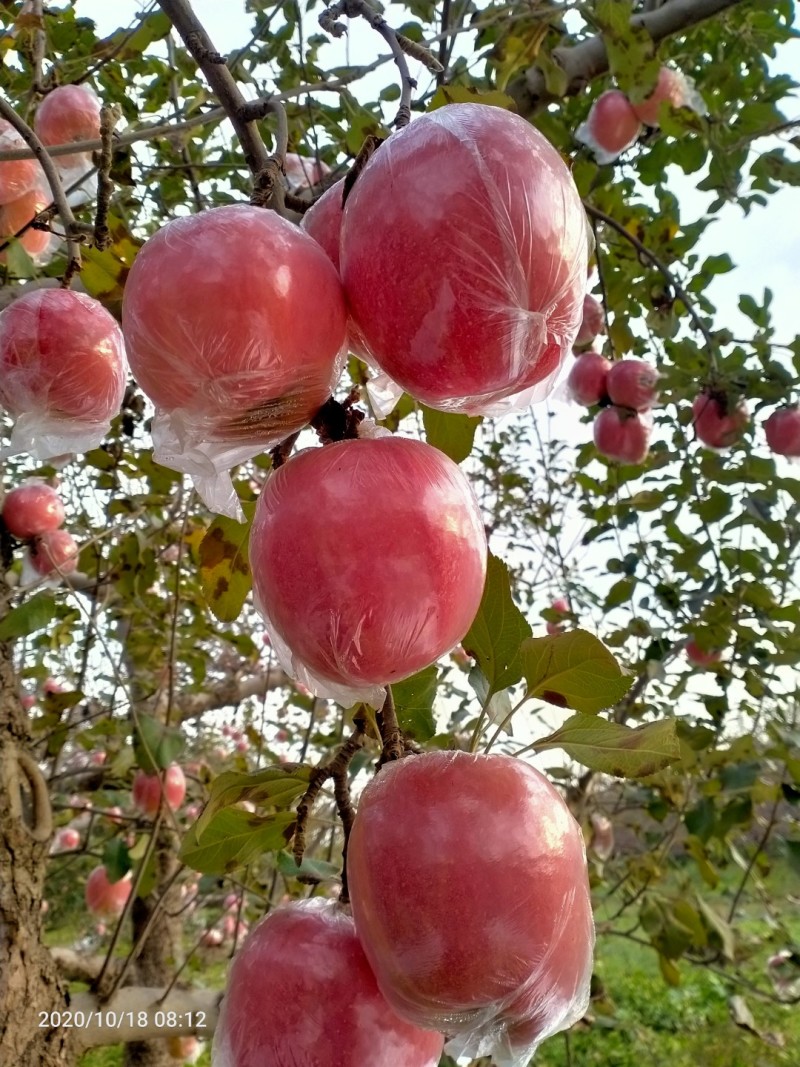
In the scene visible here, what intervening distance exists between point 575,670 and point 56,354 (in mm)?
654

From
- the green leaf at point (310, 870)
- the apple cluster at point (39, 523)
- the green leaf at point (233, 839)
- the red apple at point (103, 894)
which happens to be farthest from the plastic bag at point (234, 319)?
the red apple at point (103, 894)

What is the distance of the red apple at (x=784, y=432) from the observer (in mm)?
2070

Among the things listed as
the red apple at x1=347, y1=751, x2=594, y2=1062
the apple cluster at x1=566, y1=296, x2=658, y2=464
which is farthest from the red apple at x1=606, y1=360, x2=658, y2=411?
the red apple at x1=347, y1=751, x2=594, y2=1062

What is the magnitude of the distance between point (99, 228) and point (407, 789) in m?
0.62

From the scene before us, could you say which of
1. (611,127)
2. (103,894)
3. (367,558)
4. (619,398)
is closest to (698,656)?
(619,398)

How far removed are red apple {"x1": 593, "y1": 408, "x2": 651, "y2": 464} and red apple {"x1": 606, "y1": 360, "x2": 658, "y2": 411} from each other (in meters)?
0.03

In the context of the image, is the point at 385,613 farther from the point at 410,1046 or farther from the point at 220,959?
the point at 220,959

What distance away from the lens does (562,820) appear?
0.55 metres

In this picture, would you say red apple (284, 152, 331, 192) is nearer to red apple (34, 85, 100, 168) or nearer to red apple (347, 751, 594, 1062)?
red apple (34, 85, 100, 168)

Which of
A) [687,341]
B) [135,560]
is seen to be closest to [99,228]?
[135,560]

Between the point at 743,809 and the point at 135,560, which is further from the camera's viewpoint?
the point at 135,560

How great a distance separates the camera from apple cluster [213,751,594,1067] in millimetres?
A: 497

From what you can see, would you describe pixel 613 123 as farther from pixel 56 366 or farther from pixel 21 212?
pixel 56 366

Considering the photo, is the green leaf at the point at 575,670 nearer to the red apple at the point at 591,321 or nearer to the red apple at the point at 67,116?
the red apple at the point at 67,116
